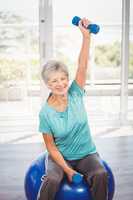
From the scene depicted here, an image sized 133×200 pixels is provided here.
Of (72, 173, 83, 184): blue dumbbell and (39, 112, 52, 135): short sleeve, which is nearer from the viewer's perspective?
(72, 173, 83, 184): blue dumbbell

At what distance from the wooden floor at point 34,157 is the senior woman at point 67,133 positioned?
59cm

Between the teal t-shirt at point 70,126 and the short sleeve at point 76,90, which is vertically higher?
the short sleeve at point 76,90

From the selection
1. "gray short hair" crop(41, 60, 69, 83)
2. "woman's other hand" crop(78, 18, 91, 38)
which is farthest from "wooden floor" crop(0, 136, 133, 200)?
"woman's other hand" crop(78, 18, 91, 38)

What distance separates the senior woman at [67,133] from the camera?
5.78ft

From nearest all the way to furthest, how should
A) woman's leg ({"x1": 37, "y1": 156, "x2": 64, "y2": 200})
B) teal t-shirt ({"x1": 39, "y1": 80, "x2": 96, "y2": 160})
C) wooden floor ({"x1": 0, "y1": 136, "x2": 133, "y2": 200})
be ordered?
woman's leg ({"x1": 37, "y1": 156, "x2": 64, "y2": 200}) < teal t-shirt ({"x1": 39, "y1": 80, "x2": 96, "y2": 160}) < wooden floor ({"x1": 0, "y1": 136, "x2": 133, "y2": 200})

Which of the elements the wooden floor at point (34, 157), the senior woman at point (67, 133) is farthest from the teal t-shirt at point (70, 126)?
the wooden floor at point (34, 157)

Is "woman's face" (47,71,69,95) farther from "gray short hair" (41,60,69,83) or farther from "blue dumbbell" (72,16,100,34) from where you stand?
"blue dumbbell" (72,16,100,34)

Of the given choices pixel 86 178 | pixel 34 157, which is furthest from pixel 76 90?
pixel 34 157

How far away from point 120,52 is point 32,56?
1009 mm

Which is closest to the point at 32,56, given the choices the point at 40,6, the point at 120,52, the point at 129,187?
the point at 40,6

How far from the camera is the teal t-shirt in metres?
1.84

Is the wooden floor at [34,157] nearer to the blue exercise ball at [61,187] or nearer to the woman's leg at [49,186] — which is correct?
the blue exercise ball at [61,187]

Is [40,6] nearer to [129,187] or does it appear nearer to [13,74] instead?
[13,74]

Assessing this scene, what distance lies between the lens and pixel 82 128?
188 cm
